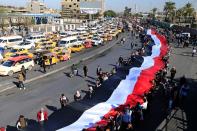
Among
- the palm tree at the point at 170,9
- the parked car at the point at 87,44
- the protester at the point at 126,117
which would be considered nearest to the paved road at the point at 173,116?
the protester at the point at 126,117

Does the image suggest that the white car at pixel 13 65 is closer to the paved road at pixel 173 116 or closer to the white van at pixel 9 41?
the paved road at pixel 173 116

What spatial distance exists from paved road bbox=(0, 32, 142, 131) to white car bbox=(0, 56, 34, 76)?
12.6ft

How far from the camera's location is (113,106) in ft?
52.7

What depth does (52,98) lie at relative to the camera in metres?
25.2

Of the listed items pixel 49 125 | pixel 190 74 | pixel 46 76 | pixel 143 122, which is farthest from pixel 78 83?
pixel 49 125

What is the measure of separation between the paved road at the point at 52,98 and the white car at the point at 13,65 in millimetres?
3831

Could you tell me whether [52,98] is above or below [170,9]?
below

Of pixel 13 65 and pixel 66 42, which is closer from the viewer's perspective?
pixel 13 65

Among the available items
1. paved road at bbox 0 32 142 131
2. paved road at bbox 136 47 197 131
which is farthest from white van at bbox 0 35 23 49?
paved road at bbox 136 47 197 131

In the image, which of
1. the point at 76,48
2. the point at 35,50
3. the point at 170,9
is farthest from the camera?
the point at 170,9

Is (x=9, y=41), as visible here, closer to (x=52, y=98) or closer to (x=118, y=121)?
(x=52, y=98)

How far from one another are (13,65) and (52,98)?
36.9 feet

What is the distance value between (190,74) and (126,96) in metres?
15.9

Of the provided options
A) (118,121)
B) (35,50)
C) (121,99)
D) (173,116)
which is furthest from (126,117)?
(35,50)
